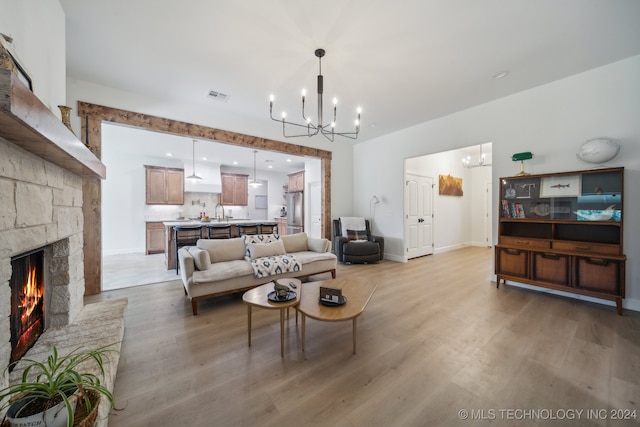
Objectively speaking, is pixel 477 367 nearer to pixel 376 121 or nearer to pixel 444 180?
pixel 376 121

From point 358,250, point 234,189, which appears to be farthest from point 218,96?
point 234,189

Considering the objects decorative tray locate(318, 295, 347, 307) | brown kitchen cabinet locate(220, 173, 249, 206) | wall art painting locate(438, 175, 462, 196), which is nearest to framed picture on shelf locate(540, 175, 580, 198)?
wall art painting locate(438, 175, 462, 196)

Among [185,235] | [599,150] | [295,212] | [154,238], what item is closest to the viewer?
[599,150]

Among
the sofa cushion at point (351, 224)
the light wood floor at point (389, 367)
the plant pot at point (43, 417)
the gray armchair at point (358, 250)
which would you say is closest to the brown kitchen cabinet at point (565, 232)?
the light wood floor at point (389, 367)

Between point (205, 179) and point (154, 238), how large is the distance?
2221 millimetres

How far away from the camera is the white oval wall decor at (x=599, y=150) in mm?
2930

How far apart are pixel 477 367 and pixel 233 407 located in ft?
5.91

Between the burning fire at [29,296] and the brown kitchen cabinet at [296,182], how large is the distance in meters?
6.26

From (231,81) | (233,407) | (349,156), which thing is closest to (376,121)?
(349,156)

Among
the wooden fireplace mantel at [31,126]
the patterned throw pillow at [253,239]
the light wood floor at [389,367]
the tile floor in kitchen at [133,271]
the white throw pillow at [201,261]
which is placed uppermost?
the wooden fireplace mantel at [31,126]

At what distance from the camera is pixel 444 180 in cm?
692

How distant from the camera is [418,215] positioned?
19.9 feet

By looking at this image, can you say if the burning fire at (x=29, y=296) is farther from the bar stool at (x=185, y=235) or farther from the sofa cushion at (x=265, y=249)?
the bar stool at (x=185, y=235)

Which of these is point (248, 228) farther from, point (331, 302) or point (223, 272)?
point (331, 302)
